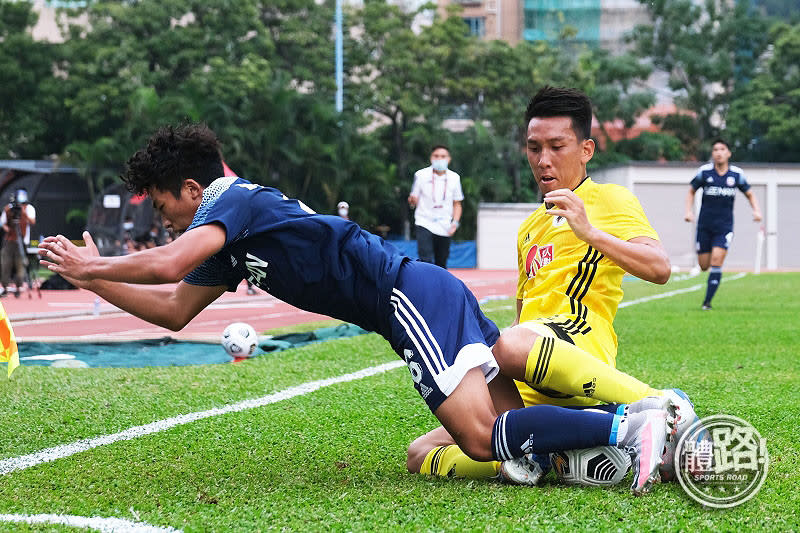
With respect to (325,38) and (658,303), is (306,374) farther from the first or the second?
(325,38)

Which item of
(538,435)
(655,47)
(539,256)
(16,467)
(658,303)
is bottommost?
(658,303)

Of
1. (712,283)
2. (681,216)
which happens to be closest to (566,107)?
(712,283)

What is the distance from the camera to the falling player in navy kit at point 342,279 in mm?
3270

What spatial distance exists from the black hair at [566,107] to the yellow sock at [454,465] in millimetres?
1349

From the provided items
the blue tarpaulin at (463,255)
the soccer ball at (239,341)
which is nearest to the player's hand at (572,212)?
the soccer ball at (239,341)

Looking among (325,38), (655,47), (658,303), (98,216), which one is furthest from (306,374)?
(655,47)

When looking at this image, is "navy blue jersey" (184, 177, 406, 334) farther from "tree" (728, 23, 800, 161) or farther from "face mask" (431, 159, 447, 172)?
"tree" (728, 23, 800, 161)

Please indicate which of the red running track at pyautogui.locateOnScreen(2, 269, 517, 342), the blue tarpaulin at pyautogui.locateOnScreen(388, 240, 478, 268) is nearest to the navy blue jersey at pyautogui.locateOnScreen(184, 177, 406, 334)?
the red running track at pyautogui.locateOnScreen(2, 269, 517, 342)

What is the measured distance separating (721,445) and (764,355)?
500cm

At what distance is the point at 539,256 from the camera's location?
4.15 m

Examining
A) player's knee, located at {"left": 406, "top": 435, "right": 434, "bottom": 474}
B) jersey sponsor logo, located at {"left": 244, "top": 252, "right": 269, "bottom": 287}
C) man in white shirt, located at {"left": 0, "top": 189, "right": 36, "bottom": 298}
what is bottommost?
man in white shirt, located at {"left": 0, "top": 189, "right": 36, "bottom": 298}

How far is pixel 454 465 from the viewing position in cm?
370

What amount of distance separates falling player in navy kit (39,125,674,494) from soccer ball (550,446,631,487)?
48 mm

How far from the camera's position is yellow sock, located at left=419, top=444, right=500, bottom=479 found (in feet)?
11.9
